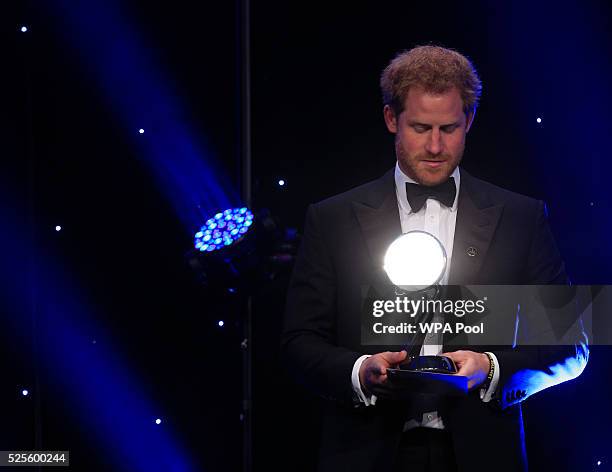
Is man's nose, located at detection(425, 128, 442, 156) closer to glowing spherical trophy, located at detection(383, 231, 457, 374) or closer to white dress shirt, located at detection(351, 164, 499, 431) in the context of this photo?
white dress shirt, located at detection(351, 164, 499, 431)

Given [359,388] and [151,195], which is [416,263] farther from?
[151,195]

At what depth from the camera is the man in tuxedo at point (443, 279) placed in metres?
2.49

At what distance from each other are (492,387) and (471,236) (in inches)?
18.5

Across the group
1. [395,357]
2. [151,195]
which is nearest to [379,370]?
[395,357]

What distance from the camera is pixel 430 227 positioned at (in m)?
2.69

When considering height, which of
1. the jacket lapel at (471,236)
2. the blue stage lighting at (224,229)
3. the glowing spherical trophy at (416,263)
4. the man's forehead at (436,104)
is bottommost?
the glowing spherical trophy at (416,263)

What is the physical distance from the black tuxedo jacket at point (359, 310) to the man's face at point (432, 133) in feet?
0.31

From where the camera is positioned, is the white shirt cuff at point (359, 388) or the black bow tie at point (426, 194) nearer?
the white shirt cuff at point (359, 388)

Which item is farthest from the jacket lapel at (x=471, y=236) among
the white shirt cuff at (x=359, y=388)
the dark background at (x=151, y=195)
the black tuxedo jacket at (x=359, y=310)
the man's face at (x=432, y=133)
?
the dark background at (x=151, y=195)

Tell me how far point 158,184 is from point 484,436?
197 centimetres

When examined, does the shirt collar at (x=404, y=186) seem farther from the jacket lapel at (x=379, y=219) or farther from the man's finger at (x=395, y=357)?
the man's finger at (x=395, y=357)

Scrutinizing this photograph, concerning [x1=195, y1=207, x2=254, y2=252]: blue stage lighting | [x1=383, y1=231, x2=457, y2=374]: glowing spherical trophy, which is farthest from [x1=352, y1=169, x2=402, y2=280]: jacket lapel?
[x1=195, y1=207, x2=254, y2=252]: blue stage lighting

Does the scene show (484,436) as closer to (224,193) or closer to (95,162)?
(224,193)

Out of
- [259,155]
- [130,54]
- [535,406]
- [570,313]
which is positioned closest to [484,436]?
[570,313]
